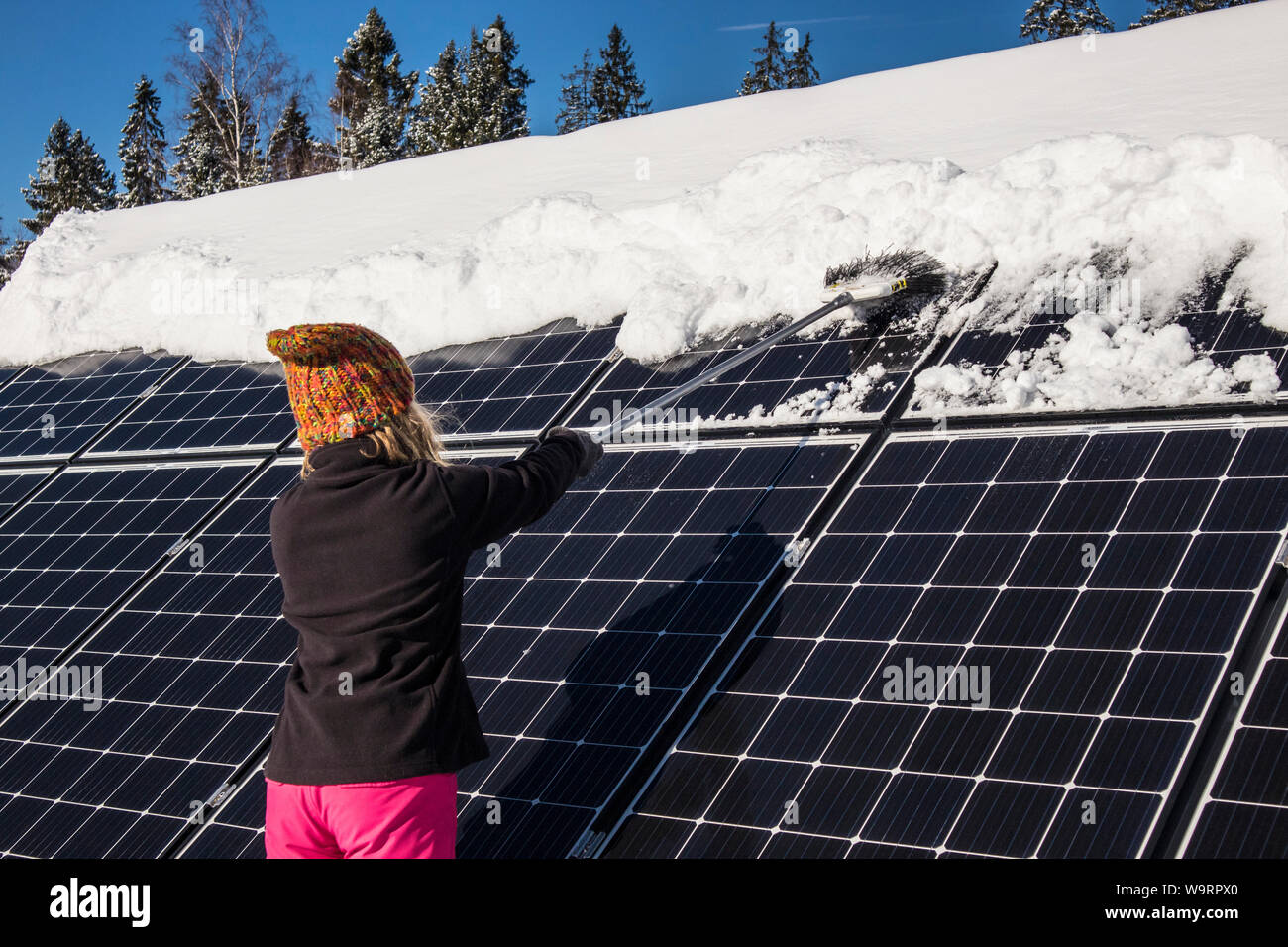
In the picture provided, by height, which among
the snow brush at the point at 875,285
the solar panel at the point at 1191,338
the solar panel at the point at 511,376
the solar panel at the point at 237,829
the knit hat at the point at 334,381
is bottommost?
the solar panel at the point at 237,829

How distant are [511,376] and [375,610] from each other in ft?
13.6

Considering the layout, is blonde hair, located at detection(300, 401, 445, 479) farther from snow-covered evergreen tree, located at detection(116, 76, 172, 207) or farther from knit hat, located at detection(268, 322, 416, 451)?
snow-covered evergreen tree, located at detection(116, 76, 172, 207)

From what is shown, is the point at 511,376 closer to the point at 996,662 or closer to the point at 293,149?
the point at 996,662

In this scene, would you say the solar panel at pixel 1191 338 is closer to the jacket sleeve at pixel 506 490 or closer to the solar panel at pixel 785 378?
the solar panel at pixel 785 378

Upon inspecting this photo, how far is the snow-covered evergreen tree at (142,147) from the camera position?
6619cm

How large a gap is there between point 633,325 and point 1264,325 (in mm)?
3421

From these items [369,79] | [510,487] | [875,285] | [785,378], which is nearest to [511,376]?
[785,378]

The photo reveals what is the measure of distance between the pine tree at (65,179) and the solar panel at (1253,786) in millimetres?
68488

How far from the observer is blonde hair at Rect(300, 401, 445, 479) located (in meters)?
3.61

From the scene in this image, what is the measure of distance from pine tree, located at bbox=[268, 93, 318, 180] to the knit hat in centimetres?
6149

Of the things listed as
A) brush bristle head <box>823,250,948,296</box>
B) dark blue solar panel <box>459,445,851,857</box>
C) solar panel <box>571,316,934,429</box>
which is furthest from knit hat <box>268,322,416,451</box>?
brush bristle head <box>823,250,948,296</box>

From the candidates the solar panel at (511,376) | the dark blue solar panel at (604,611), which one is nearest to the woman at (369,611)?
the dark blue solar panel at (604,611)

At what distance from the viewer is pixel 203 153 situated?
176ft

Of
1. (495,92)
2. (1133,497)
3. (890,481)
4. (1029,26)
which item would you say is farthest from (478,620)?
(1029,26)
